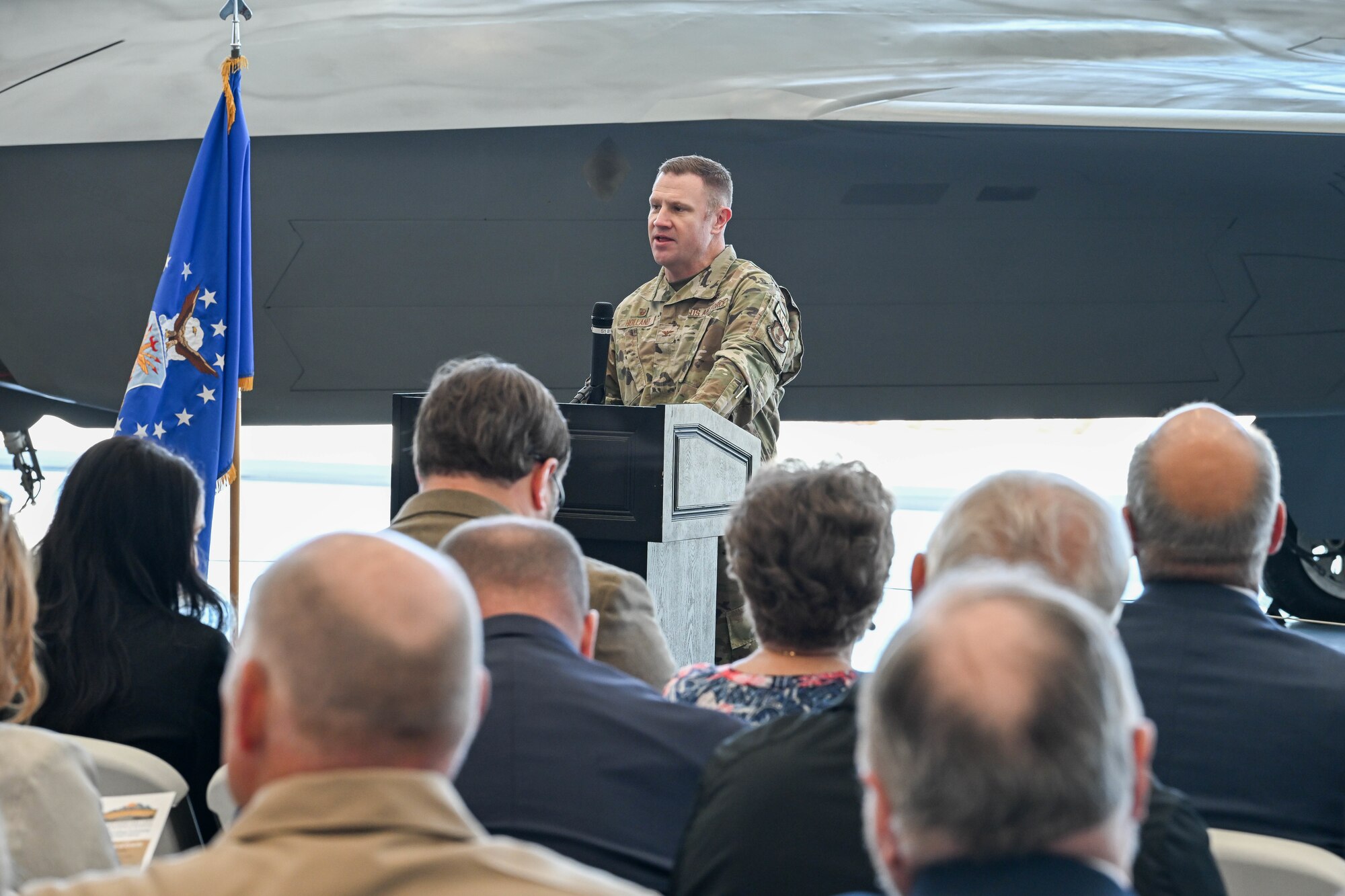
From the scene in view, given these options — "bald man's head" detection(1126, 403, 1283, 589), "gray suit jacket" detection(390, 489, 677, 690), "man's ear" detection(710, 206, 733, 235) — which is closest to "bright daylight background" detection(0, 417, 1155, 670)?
"man's ear" detection(710, 206, 733, 235)

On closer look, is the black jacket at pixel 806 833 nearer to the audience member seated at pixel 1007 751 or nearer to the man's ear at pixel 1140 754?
the man's ear at pixel 1140 754

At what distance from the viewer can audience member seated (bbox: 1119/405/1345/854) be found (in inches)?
62.9

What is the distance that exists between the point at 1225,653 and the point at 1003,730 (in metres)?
1.05

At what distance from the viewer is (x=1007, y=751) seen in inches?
30.5

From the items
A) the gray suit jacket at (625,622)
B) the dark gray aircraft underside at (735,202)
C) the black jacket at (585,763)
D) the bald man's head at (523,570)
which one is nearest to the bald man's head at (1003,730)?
the black jacket at (585,763)

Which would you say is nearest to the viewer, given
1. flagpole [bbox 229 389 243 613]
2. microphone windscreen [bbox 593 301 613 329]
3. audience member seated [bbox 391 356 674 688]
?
audience member seated [bbox 391 356 674 688]

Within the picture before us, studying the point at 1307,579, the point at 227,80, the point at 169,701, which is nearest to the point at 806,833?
the point at 169,701

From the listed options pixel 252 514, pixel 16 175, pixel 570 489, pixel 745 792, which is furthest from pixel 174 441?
pixel 252 514

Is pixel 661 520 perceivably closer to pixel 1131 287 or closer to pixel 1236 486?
pixel 1236 486

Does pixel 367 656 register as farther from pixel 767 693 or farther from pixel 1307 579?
pixel 1307 579

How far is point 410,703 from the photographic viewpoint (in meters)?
0.96

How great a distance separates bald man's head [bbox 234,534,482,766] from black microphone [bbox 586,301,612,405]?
2.28m

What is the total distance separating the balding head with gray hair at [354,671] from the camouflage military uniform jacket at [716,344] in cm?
242

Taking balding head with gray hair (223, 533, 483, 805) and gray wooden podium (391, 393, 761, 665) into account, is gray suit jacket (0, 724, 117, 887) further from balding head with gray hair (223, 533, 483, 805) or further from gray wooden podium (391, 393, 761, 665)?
gray wooden podium (391, 393, 761, 665)
